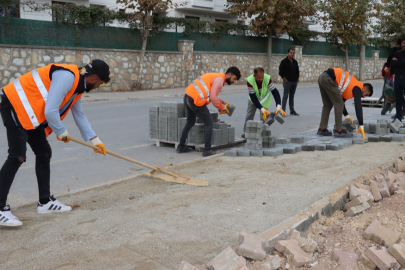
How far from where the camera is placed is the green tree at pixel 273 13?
83.8 ft

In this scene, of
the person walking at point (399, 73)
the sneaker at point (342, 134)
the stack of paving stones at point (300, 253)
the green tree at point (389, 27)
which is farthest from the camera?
the green tree at point (389, 27)

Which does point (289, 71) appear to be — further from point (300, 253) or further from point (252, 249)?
point (252, 249)

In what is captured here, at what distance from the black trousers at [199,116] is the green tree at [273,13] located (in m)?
18.7

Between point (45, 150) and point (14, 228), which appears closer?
point (14, 228)

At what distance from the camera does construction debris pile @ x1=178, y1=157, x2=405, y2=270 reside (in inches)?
134

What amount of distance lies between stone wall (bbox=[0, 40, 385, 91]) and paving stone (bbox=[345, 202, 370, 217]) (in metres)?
14.3

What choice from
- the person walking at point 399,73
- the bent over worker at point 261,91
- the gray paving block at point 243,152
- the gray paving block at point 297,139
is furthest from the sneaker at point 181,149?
the person walking at point 399,73

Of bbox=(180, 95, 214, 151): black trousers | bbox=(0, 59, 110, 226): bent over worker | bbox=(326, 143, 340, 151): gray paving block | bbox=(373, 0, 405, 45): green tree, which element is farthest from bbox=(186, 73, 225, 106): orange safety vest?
bbox=(373, 0, 405, 45): green tree

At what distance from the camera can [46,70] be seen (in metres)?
4.31

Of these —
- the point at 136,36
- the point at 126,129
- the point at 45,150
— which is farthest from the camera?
the point at 136,36

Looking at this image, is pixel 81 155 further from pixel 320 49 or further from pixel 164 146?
pixel 320 49

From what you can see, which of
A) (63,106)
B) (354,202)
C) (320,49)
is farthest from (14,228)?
(320,49)

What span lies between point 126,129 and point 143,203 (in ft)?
17.8

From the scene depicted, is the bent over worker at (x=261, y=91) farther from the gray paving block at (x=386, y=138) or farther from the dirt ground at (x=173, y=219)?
the dirt ground at (x=173, y=219)
